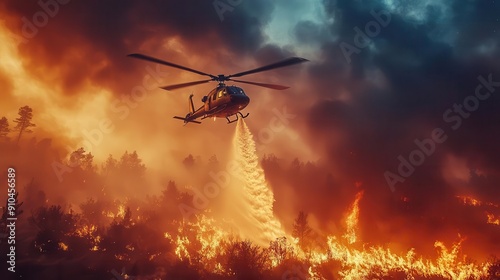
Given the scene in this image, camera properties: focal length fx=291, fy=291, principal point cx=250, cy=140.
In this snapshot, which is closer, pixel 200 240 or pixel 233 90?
pixel 233 90

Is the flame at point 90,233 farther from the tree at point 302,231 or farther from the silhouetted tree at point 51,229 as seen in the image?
the tree at point 302,231

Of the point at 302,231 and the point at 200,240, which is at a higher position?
the point at 302,231

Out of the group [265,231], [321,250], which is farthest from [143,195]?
[321,250]

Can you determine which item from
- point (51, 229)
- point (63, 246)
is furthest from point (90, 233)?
point (51, 229)

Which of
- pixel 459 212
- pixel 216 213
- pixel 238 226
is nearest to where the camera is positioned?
pixel 459 212

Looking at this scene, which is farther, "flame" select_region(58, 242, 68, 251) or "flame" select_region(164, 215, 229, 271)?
"flame" select_region(164, 215, 229, 271)

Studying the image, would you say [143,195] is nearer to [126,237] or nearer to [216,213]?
[216,213]

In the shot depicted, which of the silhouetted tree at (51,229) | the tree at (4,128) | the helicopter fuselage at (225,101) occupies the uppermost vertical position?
the tree at (4,128)

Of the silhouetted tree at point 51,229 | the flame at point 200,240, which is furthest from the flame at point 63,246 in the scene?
the flame at point 200,240

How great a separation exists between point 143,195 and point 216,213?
1995 inches

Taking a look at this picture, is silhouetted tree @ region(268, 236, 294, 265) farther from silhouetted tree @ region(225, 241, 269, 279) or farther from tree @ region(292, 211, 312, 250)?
silhouetted tree @ region(225, 241, 269, 279)

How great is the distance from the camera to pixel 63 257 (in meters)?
74.6

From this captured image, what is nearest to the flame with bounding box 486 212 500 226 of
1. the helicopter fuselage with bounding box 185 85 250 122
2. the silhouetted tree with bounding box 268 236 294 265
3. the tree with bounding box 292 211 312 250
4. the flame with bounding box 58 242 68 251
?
the tree with bounding box 292 211 312 250

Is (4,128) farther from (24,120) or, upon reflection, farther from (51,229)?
(51,229)
